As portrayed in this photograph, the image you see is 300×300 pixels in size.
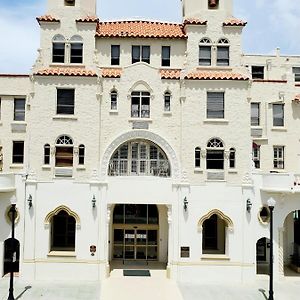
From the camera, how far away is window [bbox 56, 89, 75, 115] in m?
24.7

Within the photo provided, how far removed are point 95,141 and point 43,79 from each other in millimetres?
5045

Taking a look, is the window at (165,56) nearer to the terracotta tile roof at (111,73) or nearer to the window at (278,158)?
the terracotta tile roof at (111,73)

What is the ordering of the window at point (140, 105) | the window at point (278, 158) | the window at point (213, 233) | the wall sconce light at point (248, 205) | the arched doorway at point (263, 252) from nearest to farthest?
1. the wall sconce light at point (248, 205)
2. the window at point (140, 105)
3. the window at point (213, 233)
4. the window at point (278, 158)
5. the arched doorway at point (263, 252)

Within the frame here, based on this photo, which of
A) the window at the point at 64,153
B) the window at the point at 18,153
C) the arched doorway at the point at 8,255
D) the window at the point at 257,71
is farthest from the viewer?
the window at the point at 257,71

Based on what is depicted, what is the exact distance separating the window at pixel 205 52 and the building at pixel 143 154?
0.21 ft

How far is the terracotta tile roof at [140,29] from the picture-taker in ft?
86.2

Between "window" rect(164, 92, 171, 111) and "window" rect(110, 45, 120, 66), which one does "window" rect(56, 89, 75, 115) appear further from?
"window" rect(164, 92, 171, 111)

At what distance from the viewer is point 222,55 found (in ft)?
84.6

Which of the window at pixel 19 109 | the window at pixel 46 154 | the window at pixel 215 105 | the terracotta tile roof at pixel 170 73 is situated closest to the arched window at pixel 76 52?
the window at pixel 19 109

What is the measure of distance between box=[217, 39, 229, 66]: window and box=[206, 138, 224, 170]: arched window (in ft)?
16.9

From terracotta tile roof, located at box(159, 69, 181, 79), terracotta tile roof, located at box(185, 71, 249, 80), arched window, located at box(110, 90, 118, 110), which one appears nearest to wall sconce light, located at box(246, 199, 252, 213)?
terracotta tile roof, located at box(185, 71, 249, 80)

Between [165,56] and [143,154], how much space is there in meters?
6.88

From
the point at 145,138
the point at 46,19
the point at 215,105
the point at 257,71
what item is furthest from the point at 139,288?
the point at 257,71

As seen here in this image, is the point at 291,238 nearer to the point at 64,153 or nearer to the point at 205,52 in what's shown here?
the point at 205,52
